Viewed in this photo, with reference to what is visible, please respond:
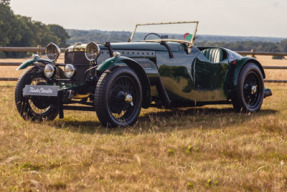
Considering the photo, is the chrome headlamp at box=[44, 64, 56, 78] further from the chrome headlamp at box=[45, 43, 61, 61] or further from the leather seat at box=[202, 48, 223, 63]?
the leather seat at box=[202, 48, 223, 63]

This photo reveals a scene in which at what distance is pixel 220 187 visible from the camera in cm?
308

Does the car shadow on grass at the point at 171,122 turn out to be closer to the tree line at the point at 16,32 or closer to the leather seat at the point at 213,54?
the leather seat at the point at 213,54

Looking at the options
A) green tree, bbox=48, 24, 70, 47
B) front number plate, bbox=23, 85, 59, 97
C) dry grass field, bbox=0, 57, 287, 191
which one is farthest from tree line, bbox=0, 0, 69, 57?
dry grass field, bbox=0, 57, 287, 191

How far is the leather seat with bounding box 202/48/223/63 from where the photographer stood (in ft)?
22.5

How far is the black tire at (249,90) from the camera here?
672 centimetres

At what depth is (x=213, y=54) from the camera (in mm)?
6941

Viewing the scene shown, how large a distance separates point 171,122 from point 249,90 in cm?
188

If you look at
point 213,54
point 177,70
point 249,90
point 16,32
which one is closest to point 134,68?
point 177,70

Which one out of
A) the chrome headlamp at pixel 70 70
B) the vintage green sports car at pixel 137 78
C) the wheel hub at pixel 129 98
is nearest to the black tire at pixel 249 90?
the vintage green sports car at pixel 137 78

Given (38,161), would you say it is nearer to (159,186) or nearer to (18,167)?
(18,167)

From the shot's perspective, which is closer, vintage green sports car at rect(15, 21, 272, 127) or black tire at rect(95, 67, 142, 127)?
black tire at rect(95, 67, 142, 127)

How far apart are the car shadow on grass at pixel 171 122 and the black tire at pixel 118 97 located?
0.47 ft

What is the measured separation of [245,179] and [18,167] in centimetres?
185

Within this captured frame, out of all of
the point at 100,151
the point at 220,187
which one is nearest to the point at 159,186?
the point at 220,187
